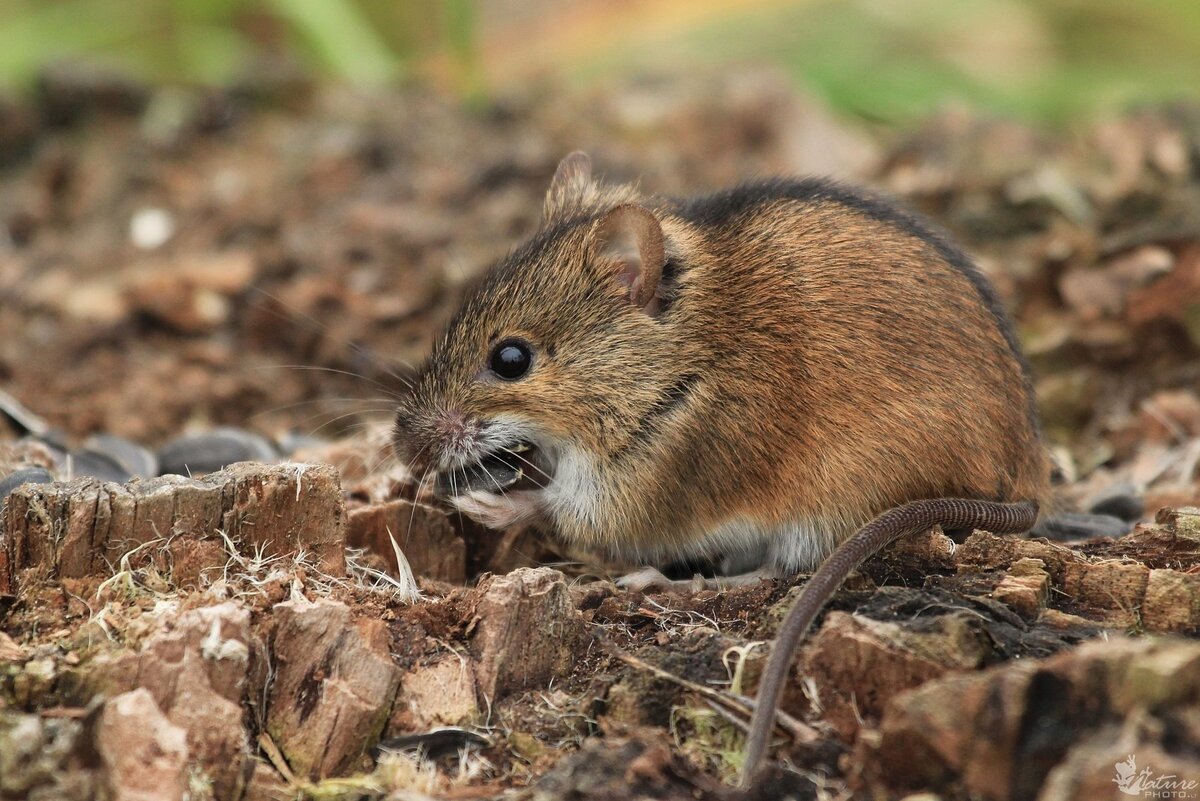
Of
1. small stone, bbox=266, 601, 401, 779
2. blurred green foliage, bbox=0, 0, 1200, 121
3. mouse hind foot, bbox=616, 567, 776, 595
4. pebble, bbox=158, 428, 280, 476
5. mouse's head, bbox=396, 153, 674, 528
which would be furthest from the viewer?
blurred green foliage, bbox=0, 0, 1200, 121

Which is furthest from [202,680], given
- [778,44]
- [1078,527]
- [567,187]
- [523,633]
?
[778,44]

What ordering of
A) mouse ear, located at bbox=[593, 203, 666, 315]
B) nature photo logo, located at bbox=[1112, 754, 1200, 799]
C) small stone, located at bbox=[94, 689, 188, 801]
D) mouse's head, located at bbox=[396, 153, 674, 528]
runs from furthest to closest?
mouse's head, located at bbox=[396, 153, 674, 528] < mouse ear, located at bbox=[593, 203, 666, 315] < small stone, located at bbox=[94, 689, 188, 801] < nature photo logo, located at bbox=[1112, 754, 1200, 799]

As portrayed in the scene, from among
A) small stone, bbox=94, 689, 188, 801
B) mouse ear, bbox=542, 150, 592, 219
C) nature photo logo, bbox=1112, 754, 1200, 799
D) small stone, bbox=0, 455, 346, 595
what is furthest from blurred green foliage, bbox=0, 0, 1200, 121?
nature photo logo, bbox=1112, 754, 1200, 799

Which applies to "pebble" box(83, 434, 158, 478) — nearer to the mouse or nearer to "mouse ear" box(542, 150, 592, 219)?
the mouse

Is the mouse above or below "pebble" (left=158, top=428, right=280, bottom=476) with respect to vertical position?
above

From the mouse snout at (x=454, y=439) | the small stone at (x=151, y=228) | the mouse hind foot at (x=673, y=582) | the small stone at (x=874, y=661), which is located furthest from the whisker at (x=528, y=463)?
the small stone at (x=151, y=228)

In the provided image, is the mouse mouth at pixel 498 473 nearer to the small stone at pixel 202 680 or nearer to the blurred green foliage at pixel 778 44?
the small stone at pixel 202 680

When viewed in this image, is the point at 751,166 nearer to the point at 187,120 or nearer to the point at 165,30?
the point at 187,120

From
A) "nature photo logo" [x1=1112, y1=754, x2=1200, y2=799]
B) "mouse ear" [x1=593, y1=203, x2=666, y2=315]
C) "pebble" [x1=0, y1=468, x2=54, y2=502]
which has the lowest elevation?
"pebble" [x1=0, y1=468, x2=54, y2=502]
